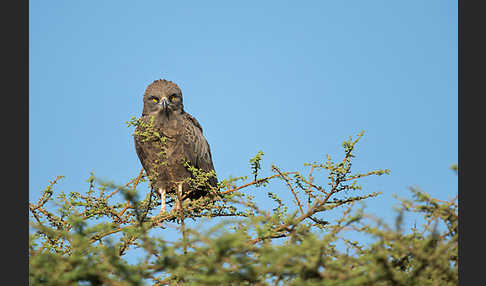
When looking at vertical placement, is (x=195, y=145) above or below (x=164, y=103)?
below

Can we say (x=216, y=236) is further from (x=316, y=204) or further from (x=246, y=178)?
(x=246, y=178)

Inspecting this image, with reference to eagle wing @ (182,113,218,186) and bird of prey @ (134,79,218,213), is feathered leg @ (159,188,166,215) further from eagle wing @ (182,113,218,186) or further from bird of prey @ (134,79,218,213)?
eagle wing @ (182,113,218,186)

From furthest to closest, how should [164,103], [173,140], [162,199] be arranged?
[164,103], [173,140], [162,199]

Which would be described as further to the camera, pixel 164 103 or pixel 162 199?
pixel 164 103

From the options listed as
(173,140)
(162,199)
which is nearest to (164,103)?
(173,140)

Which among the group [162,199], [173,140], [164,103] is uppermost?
[164,103]

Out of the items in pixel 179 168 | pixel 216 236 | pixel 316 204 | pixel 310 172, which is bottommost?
pixel 216 236

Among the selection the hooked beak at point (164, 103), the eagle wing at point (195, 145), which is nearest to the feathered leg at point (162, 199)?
the eagle wing at point (195, 145)

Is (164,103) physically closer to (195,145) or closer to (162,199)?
(195,145)

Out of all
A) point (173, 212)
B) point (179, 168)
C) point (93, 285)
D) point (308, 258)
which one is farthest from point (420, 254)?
point (179, 168)

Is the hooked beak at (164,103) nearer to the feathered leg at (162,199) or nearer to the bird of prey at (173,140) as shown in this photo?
the bird of prey at (173,140)

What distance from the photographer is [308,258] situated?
3.15 m

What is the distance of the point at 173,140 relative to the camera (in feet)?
28.9

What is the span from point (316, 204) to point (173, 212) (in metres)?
2.18
